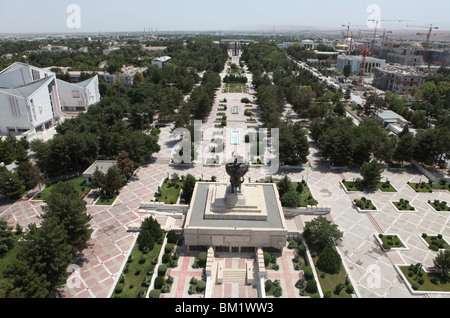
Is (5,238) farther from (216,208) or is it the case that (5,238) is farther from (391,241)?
(391,241)

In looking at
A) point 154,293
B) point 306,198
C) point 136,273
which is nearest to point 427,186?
point 306,198

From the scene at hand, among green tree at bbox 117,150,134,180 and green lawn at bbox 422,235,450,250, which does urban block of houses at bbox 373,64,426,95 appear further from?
green tree at bbox 117,150,134,180

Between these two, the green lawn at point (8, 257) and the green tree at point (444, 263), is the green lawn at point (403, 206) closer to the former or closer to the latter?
the green tree at point (444, 263)

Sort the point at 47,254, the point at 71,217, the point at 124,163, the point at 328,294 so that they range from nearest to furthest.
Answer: the point at 47,254
the point at 328,294
the point at 71,217
the point at 124,163

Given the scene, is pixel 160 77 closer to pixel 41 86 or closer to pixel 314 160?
pixel 41 86

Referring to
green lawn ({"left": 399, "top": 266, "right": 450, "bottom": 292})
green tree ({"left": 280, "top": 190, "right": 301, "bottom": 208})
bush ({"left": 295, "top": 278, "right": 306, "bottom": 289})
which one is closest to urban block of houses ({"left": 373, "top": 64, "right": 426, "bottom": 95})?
green tree ({"left": 280, "top": 190, "right": 301, "bottom": 208})
